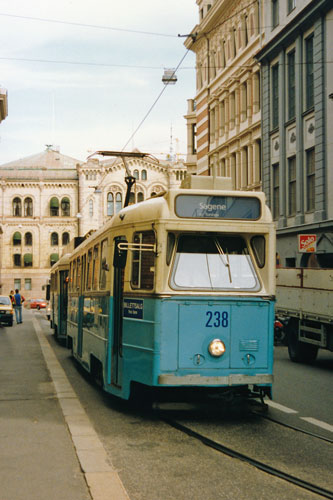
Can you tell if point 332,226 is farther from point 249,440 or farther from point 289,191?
point 249,440

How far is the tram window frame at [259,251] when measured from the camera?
353 inches

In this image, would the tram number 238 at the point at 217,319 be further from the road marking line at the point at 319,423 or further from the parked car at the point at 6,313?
the parked car at the point at 6,313

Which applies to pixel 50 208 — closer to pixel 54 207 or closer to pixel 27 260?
pixel 54 207

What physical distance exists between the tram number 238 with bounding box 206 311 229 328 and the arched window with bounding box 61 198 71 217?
73.6 meters

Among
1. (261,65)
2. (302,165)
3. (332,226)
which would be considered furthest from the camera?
(261,65)

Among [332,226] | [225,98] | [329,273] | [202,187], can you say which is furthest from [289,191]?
[202,187]

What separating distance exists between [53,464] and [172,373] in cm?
231

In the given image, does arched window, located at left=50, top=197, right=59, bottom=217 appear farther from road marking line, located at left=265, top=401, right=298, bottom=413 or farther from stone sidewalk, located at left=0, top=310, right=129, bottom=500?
road marking line, located at left=265, top=401, right=298, bottom=413

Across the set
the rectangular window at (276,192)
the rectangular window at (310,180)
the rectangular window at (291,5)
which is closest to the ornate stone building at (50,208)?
the rectangular window at (276,192)

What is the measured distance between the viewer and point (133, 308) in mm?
9133

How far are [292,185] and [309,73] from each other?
4833 millimetres

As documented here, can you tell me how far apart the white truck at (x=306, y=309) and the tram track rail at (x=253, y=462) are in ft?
23.9

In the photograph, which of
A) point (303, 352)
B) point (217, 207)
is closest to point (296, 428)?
point (217, 207)

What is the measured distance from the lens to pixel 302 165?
99.8 feet
